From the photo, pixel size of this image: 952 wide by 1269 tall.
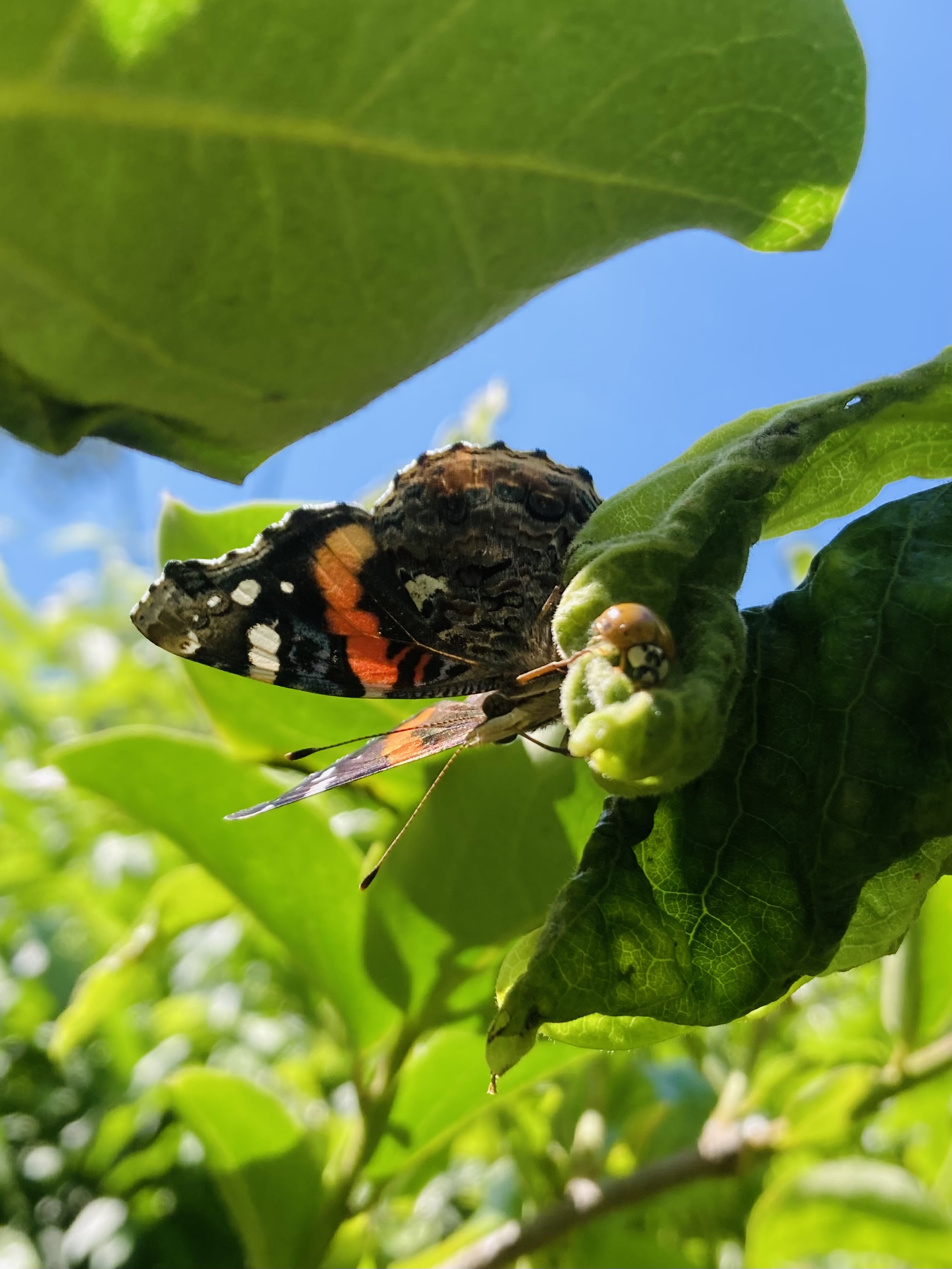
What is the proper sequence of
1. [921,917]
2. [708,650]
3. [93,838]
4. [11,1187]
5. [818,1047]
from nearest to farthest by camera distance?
[708,650] < [921,917] < [818,1047] < [11,1187] < [93,838]

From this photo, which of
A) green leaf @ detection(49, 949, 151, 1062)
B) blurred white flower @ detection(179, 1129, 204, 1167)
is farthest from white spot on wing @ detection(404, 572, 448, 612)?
blurred white flower @ detection(179, 1129, 204, 1167)

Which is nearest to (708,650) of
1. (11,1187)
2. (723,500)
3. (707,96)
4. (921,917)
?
(723,500)

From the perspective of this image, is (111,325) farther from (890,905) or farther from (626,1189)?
(626,1189)

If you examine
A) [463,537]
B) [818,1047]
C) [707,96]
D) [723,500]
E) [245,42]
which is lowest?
[818,1047]

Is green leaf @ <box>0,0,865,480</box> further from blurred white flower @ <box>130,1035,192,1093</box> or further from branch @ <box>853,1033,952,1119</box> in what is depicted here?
blurred white flower @ <box>130,1035,192,1093</box>

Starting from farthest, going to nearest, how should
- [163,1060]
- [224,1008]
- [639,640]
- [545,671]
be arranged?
[224,1008], [163,1060], [545,671], [639,640]

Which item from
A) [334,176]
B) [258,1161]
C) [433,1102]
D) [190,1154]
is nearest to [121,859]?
[190,1154]

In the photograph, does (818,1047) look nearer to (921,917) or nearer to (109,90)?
(921,917)
